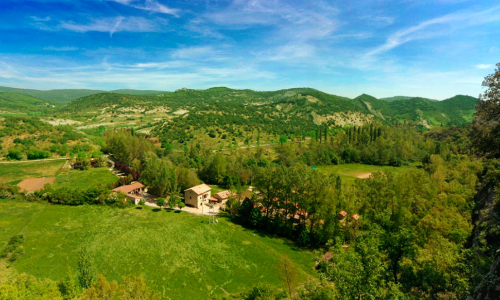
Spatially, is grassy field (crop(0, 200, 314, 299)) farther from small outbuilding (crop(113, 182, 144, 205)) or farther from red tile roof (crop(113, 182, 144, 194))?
red tile roof (crop(113, 182, 144, 194))

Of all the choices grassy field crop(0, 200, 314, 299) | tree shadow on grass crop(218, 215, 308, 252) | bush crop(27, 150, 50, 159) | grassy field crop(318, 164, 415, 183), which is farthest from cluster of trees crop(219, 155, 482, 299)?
bush crop(27, 150, 50, 159)

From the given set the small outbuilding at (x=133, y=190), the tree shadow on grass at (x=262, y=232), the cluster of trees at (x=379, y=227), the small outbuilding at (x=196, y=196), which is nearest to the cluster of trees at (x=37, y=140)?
the small outbuilding at (x=133, y=190)

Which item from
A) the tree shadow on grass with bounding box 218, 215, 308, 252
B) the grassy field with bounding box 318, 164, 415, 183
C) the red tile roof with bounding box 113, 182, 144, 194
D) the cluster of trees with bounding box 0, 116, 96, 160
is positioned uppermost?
the cluster of trees with bounding box 0, 116, 96, 160

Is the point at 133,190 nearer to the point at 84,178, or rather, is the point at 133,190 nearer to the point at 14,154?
the point at 84,178

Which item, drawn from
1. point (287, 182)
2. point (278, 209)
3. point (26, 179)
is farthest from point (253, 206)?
point (26, 179)

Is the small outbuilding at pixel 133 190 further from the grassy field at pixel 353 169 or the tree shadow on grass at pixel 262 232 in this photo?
the grassy field at pixel 353 169

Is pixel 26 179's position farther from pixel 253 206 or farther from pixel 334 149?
pixel 334 149
